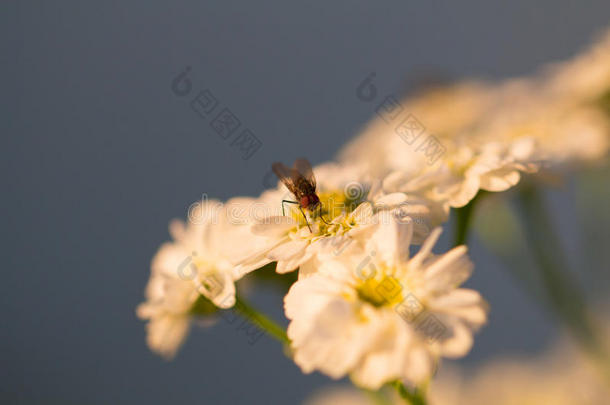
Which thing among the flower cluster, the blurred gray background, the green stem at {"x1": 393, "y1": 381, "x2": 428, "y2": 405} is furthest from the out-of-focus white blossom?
the blurred gray background

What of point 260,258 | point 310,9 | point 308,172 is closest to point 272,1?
point 310,9

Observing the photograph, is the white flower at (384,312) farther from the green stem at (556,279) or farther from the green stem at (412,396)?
the green stem at (556,279)

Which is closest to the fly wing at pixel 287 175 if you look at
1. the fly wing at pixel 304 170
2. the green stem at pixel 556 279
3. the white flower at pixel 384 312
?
the fly wing at pixel 304 170

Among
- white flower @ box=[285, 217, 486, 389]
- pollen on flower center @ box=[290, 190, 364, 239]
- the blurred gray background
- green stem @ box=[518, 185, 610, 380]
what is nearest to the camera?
white flower @ box=[285, 217, 486, 389]

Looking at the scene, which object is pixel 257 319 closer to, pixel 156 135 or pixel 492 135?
pixel 492 135

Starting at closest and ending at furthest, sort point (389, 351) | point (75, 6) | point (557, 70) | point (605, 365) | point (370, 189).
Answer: point (389, 351) → point (370, 189) → point (605, 365) → point (557, 70) → point (75, 6)

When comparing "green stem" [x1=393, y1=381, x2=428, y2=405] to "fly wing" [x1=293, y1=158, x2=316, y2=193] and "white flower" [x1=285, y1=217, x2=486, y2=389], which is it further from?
"fly wing" [x1=293, y1=158, x2=316, y2=193]

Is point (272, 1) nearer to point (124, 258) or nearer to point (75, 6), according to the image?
point (75, 6)
